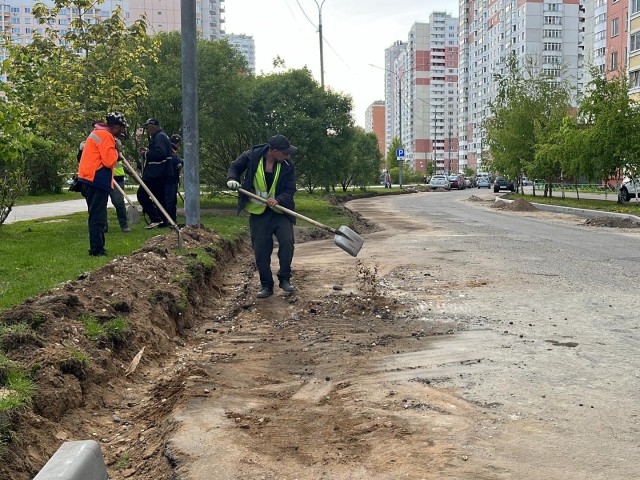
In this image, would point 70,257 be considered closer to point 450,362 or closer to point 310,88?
point 450,362

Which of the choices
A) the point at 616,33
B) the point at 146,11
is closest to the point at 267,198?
the point at 616,33

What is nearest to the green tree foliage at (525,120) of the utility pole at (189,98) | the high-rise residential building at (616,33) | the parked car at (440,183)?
the parked car at (440,183)

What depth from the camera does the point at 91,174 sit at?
30.5ft

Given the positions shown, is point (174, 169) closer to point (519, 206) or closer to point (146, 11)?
point (519, 206)

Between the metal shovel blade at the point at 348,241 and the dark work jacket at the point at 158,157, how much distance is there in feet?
17.6

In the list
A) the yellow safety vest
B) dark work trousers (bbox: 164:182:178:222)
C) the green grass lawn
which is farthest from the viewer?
dark work trousers (bbox: 164:182:178:222)

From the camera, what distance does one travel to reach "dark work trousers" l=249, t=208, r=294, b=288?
8.38 meters

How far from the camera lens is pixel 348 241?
353 inches

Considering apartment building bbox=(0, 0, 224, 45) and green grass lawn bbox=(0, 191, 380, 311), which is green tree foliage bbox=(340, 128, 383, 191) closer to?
green grass lawn bbox=(0, 191, 380, 311)

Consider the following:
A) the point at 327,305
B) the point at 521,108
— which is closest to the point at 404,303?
the point at 327,305

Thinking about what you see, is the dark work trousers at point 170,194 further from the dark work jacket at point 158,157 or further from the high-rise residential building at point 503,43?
the high-rise residential building at point 503,43

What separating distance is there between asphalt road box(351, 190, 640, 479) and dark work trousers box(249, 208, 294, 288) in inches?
59.3

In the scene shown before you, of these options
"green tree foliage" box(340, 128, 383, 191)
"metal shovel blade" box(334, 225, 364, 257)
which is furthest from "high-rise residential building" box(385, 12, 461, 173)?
"metal shovel blade" box(334, 225, 364, 257)

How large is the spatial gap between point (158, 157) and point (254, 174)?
5332 mm
